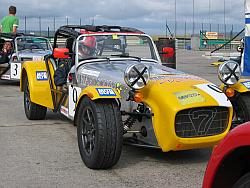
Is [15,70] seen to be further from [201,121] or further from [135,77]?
[201,121]

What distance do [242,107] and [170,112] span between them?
1.35m

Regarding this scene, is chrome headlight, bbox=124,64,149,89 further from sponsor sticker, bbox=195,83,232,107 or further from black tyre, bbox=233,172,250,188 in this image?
black tyre, bbox=233,172,250,188

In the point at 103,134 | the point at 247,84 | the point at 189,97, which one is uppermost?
the point at 247,84

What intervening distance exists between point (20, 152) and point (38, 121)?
7.27 ft

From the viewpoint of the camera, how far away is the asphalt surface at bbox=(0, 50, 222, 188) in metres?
4.79

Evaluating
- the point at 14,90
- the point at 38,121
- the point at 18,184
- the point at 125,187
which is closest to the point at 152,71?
the point at 125,187

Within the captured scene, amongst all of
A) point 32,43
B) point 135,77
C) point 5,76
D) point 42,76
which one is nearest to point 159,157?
point 135,77

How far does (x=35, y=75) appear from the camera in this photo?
7914 millimetres

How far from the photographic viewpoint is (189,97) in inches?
200

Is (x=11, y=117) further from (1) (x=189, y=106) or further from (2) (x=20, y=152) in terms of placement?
(1) (x=189, y=106)

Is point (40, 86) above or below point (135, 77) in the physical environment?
below

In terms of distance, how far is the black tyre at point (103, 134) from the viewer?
498cm

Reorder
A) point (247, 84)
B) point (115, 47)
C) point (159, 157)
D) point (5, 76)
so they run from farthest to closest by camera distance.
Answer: point (5, 76) < point (115, 47) < point (247, 84) < point (159, 157)

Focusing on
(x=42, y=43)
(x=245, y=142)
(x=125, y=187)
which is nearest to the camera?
(x=245, y=142)
